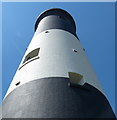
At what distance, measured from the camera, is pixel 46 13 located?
14.1 metres

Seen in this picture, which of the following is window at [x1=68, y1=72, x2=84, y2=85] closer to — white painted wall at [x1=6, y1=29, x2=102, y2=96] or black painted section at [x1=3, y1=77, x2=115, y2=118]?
white painted wall at [x1=6, y1=29, x2=102, y2=96]

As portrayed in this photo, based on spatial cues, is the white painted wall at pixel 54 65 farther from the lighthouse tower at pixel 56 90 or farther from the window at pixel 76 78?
the window at pixel 76 78

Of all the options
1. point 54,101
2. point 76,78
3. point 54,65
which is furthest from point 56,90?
point 76,78

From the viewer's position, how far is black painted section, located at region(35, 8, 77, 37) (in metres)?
11.2

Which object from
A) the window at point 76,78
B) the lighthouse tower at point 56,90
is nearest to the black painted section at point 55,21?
the lighthouse tower at point 56,90

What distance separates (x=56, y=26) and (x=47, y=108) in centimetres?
652

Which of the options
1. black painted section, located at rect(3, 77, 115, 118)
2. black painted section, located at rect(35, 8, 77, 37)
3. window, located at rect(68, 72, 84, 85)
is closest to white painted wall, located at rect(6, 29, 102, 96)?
window, located at rect(68, 72, 84, 85)

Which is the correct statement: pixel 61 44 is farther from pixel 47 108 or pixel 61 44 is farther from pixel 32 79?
pixel 47 108

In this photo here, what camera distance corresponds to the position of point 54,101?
550 cm

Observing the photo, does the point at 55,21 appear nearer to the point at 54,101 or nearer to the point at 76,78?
the point at 76,78

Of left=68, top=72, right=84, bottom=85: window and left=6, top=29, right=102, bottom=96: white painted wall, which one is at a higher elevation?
left=6, top=29, right=102, bottom=96: white painted wall

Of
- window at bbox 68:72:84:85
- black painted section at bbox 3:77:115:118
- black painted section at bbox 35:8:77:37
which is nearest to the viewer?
black painted section at bbox 3:77:115:118

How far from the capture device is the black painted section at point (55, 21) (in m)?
11.2

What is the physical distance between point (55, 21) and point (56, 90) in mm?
6743
